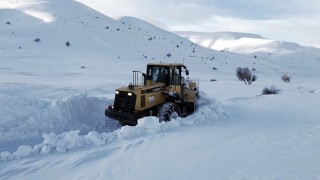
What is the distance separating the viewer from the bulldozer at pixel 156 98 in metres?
12.2

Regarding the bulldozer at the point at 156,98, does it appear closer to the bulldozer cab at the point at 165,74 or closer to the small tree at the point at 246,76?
the bulldozer cab at the point at 165,74

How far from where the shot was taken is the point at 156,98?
13156 mm

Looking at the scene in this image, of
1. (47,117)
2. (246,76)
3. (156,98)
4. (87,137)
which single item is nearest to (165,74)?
(156,98)

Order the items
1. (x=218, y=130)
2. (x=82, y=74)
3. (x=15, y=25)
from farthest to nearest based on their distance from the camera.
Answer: (x=15, y=25) < (x=82, y=74) < (x=218, y=130)

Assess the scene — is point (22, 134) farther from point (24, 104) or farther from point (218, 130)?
point (218, 130)

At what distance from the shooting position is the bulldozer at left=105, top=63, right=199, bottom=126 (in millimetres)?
12203

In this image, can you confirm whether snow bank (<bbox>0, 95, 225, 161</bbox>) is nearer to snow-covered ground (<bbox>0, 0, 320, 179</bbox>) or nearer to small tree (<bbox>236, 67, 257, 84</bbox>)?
snow-covered ground (<bbox>0, 0, 320, 179</bbox>)

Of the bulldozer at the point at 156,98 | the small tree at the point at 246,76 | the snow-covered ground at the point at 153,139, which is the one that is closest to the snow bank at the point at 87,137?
the snow-covered ground at the point at 153,139

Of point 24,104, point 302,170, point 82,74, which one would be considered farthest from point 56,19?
point 302,170

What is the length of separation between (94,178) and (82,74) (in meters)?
21.6

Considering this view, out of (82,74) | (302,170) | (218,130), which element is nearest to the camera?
(302,170)

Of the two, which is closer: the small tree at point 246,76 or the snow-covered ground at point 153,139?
the snow-covered ground at point 153,139

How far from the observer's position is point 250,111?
46.4ft

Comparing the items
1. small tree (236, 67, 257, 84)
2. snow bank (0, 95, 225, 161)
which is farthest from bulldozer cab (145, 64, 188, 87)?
small tree (236, 67, 257, 84)
